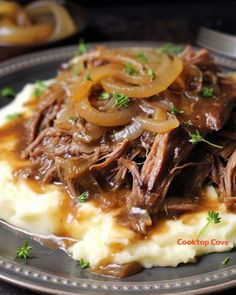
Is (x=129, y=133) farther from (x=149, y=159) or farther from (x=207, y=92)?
(x=207, y=92)

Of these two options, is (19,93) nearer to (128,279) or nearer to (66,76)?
(66,76)

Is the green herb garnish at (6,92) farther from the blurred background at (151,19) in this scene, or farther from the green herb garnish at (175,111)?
the green herb garnish at (175,111)

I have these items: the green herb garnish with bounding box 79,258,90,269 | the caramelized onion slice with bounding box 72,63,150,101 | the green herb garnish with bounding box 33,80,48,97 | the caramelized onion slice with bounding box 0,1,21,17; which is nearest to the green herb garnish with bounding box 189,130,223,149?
the caramelized onion slice with bounding box 72,63,150,101

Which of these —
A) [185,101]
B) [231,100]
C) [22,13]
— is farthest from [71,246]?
[22,13]

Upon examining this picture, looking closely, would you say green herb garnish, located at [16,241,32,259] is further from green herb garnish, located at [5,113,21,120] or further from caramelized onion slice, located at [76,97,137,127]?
green herb garnish, located at [5,113,21,120]

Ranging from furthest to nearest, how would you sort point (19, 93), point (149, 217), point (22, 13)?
point (22, 13) < point (19, 93) < point (149, 217)

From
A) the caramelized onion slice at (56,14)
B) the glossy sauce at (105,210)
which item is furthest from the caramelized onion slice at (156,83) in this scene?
the caramelized onion slice at (56,14)
